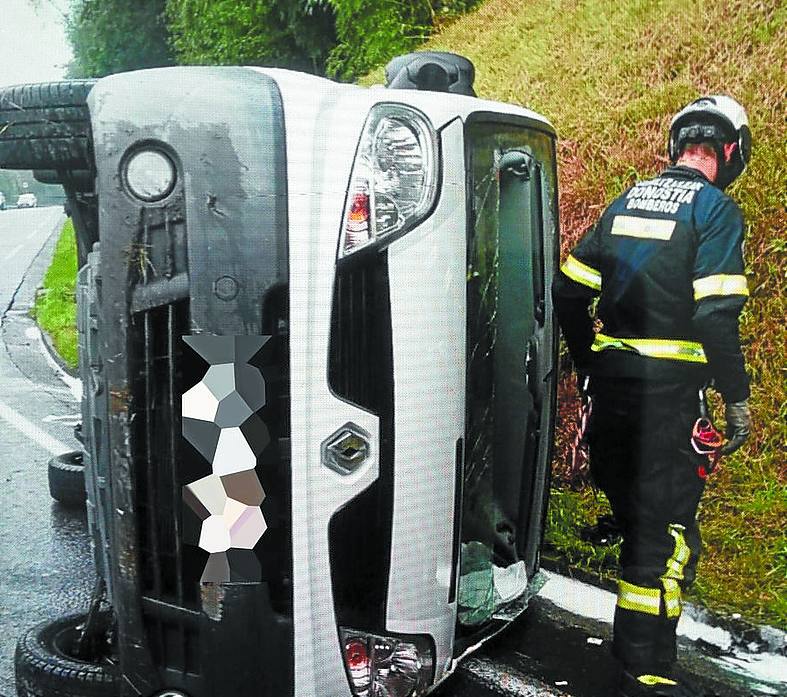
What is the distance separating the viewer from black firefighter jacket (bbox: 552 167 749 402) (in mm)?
2303

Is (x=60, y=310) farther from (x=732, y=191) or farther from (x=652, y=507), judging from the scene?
(x=732, y=191)

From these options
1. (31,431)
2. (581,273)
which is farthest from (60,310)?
(581,273)

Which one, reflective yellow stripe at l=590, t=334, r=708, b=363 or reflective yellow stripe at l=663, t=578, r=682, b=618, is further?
reflective yellow stripe at l=663, t=578, r=682, b=618

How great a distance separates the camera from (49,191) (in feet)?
10.4

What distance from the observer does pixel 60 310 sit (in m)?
10.3

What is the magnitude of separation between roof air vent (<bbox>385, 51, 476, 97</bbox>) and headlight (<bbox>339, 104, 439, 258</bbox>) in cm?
64

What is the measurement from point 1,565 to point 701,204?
3105 mm

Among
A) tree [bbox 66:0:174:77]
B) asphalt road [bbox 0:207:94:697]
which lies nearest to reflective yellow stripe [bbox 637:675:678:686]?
asphalt road [bbox 0:207:94:697]

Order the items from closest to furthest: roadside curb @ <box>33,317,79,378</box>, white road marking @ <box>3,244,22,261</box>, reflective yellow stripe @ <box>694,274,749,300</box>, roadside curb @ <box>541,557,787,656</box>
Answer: reflective yellow stripe @ <box>694,274,749,300</box>, roadside curb @ <box>541,557,787,656</box>, roadside curb @ <box>33,317,79,378</box>, white road marking @ <box>3,244,22,261</box>

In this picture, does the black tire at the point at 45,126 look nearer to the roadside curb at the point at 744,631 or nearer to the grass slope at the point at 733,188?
the grass slope at the point at 733,188

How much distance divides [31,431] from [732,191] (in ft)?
15.4

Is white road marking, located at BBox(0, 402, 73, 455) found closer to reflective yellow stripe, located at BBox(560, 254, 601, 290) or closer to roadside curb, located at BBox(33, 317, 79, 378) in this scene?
roadside curb, located at BBox(33, 317, 79, 378)

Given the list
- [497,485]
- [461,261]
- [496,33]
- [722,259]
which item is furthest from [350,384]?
[496,33]

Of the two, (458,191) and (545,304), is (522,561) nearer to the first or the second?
(545,304)
